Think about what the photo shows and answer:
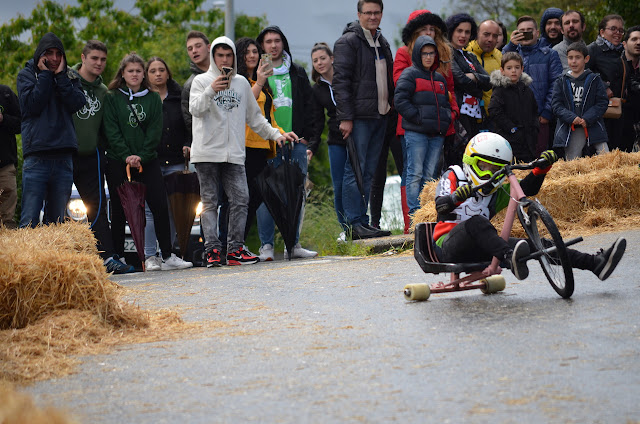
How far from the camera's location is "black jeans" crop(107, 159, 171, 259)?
36.9ft

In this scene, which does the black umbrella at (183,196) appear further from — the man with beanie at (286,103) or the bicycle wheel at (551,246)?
the bicycle wheel at (551,246)

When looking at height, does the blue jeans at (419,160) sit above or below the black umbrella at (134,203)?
above

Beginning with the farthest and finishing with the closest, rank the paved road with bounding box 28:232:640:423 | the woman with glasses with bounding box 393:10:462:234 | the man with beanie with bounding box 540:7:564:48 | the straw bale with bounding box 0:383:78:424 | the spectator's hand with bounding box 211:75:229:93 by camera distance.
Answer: the man with beanie with bounding box 540:7:564:48 < the woman with glasses with bounding box 393:10:462:234 < the spectator's hand with bounding box 211:75:229:93 < the paved road with bounding box 28:232:640:423 < the straw bale with bounding box 0:383:78:424

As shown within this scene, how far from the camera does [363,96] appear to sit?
12.1m

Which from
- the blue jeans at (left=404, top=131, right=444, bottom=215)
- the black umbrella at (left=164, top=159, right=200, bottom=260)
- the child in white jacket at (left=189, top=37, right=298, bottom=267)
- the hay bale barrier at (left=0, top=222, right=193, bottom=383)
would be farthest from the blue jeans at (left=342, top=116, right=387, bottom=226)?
the hay bale barrier at (left=0, top=222, right=193, bottom=383)

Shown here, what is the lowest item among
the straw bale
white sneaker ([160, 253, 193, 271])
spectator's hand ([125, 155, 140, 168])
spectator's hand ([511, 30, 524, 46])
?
white sneaker ([160, 253, 193, 271])

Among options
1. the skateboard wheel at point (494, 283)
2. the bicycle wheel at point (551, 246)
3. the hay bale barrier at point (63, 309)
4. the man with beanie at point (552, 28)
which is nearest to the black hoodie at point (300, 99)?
the man with beanie at point (552, 28)

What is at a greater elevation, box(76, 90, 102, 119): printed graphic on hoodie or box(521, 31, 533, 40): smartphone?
box(521, 31, 533, 40): smartphone

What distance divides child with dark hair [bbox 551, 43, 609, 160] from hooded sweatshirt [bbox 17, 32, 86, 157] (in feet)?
19.7

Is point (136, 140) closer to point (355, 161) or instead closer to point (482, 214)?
point (355, 161)

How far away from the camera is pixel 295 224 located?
453 inches

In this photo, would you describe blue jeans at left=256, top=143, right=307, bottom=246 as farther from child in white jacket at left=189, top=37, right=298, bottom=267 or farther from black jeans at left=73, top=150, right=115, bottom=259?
black jeans at left=73, top=150, right=115, bottom=259

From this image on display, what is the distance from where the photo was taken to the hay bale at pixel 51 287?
20.5 feet

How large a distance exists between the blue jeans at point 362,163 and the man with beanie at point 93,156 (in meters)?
2.80
